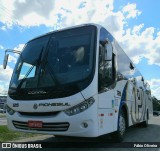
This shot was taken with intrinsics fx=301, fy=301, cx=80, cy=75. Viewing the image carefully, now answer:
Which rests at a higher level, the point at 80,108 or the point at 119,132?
the point at 80,108

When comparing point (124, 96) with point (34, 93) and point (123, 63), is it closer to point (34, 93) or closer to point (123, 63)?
point (123, 63)

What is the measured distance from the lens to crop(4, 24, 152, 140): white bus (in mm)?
6758

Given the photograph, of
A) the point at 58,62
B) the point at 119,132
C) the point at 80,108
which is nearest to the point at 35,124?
the point at 80,108

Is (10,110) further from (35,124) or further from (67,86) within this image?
(67,86)

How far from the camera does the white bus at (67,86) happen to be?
22.2ft

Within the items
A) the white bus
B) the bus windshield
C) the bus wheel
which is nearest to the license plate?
the white bus

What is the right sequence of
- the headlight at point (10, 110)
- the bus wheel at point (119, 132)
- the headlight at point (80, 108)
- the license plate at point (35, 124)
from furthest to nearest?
1. the bus wheel at point (119, 132)
2. the headlight at point (10, 110)
3. the license plate at point (35, 124)
4. the headlight at point (80, 108)

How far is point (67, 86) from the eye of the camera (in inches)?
272

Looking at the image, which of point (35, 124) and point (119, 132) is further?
point (119, 132)

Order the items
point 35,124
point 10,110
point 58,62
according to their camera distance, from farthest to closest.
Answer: point 10,110
point 58,62
point 35,124

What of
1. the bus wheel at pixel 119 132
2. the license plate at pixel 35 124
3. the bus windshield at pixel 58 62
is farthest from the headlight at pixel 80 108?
the bus wheel at pixel 119 132

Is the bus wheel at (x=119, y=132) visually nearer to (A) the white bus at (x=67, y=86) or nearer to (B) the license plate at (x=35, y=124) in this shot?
(A) the white bus at (x=67, y=86)

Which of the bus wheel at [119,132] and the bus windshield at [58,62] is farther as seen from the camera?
the bus wheel at [119,132]

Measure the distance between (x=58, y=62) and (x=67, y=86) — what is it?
2.65ft
